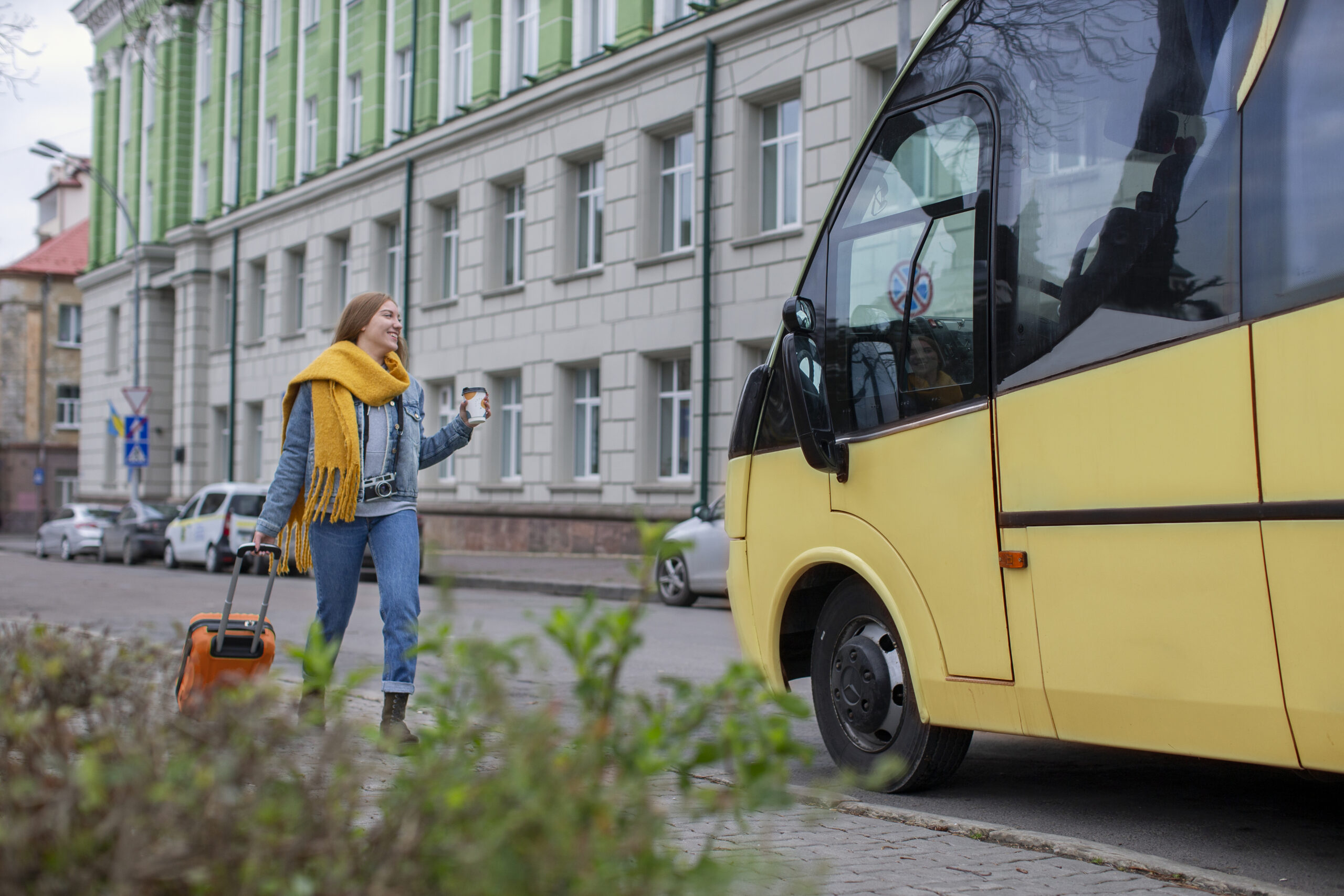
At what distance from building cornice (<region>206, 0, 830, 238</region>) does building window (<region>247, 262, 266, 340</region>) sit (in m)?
2.68

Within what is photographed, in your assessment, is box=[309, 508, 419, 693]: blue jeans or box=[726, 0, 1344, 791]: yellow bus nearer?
box=[726, 0, 1344, 791]: yellow bus

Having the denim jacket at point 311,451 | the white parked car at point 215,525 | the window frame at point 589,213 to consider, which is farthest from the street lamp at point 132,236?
the denim jacket at point 311,451

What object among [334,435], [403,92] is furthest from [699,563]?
[403,92]

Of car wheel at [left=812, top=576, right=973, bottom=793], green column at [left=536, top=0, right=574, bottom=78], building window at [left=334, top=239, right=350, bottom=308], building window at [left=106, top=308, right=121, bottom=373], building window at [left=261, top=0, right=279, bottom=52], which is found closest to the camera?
car wheel at [left=812, top=576, right=973, bottom=793]

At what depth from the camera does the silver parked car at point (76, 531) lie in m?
32.3

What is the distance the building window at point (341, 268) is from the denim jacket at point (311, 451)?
29.0 m

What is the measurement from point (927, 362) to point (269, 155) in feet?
118

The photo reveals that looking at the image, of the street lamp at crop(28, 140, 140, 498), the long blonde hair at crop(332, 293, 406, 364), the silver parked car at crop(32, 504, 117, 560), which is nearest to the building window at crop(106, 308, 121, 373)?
the street lamp at crop(28, 140, 140, 498)

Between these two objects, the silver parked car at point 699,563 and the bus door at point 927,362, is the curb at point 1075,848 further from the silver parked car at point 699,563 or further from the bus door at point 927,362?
the silver parked car at point 699,563

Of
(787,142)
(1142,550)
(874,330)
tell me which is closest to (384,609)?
(874,330)

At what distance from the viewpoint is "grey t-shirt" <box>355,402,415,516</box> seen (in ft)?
19.7

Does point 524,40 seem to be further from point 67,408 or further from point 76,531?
point 67,408

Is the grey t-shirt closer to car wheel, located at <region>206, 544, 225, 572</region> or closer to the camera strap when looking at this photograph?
the camera strap

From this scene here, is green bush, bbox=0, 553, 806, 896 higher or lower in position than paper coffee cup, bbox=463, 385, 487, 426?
lower
